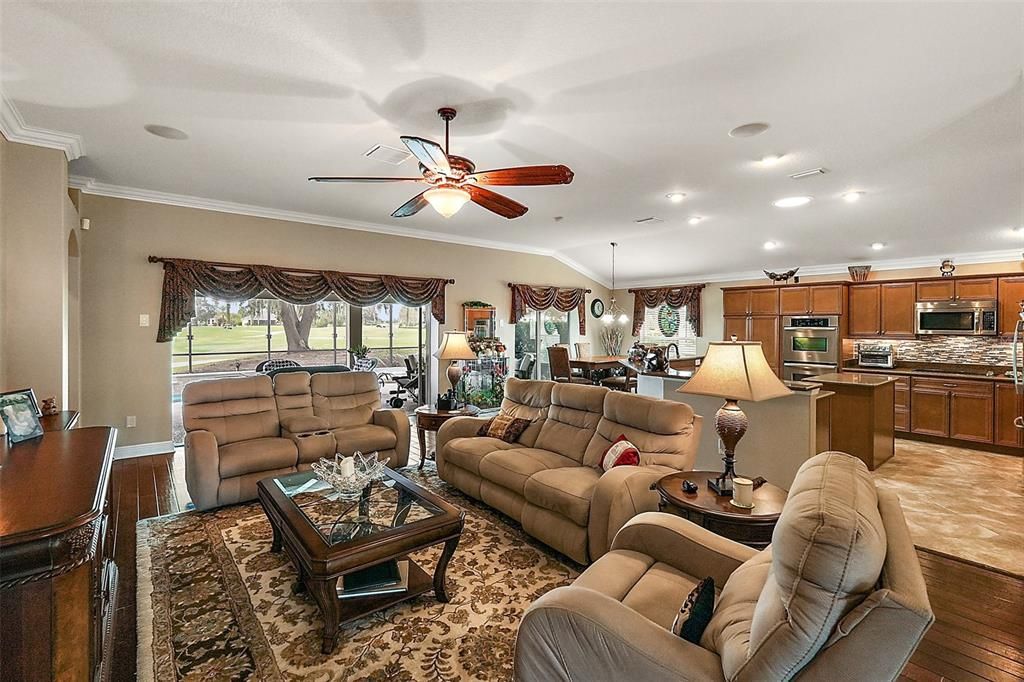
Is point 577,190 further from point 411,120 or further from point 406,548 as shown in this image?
point 406,548

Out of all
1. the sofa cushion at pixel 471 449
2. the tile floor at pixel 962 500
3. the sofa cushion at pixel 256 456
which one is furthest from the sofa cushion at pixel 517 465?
the tile floor at pixel 962 500

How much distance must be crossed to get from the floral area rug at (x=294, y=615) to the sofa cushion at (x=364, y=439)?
993 millimetres

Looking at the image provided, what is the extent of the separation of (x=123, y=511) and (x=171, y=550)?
1.02 metres

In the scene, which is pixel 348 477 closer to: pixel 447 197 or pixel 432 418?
pixel 447 197

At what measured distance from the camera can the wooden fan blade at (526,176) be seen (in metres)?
2.81

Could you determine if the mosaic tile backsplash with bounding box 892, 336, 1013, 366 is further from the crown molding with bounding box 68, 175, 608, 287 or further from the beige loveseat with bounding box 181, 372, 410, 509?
the beige loveseat with bounding box 181, 372, 410, 509

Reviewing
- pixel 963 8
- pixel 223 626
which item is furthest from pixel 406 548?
pixel 963 8

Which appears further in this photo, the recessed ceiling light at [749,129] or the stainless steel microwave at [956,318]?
the stainless steel microwave at [956,318]

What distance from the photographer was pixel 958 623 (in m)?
2.34

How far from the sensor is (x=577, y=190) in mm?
5043

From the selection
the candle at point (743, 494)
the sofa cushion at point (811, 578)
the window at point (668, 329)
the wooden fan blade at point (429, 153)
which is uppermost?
the wooden fan blade at point (429, 153)

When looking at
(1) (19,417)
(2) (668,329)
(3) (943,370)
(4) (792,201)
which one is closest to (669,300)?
(2) (668,329)

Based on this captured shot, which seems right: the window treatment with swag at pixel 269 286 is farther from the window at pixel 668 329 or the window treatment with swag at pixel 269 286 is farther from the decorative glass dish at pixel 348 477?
the window at pixel 668 329

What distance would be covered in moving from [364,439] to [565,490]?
2.23 meters
